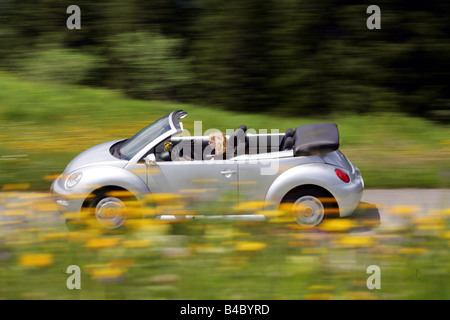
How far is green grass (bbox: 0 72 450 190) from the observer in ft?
30.2

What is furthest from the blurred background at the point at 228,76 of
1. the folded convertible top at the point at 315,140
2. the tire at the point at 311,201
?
the tire at the point at 311,201

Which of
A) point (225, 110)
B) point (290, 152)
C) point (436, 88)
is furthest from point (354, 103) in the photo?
point (290, 152)

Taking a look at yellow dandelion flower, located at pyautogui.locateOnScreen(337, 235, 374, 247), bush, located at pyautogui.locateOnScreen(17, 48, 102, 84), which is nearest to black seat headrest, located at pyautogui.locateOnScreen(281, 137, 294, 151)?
yellow dandelion flower, located at pyautogui.locateOnScreen(337, 235, 374, 247)

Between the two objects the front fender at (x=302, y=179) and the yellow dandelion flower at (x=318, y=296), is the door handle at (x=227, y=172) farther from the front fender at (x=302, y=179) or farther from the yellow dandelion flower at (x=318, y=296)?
the yellow dandelion flower at (x=318, y=296)

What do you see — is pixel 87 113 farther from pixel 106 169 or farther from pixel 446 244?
pixel 446 244

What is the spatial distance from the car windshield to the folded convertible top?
151 centimetres

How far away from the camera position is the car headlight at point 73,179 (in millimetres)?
6723

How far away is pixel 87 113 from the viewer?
12.1 metres

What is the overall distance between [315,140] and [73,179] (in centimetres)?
272

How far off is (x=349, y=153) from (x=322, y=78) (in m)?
3.94

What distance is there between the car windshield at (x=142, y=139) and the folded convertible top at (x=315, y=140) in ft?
4.96

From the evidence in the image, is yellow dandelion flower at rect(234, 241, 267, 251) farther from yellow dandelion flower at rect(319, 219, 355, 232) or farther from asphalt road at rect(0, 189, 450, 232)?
asphalt road at rect(0, 189, 450, 232)

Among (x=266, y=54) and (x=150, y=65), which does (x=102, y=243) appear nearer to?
(x=150, y=65)

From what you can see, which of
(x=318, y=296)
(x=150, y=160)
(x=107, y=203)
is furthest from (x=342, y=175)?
(x=318, y=296)
